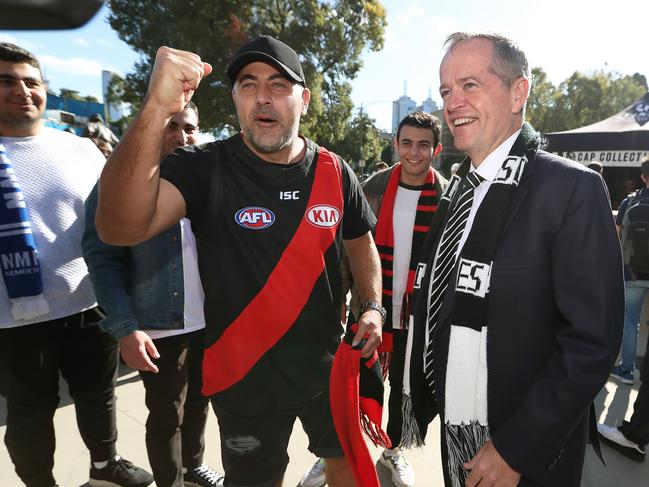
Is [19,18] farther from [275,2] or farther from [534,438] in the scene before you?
[275,2]

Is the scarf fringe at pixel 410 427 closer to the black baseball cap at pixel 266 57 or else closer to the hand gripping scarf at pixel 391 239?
the hand gripping scarf at pixel 391 239

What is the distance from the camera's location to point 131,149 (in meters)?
1.17

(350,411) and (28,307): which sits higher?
(28,307)

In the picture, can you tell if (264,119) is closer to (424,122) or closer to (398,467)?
(424,122)

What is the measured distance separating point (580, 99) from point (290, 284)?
3936cm

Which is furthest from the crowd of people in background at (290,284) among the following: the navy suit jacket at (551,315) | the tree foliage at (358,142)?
the tree foliage at (358,142)

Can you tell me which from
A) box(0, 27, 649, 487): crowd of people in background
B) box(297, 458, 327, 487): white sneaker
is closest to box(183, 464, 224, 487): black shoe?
box(0, 27, 649, 487): crowd of people in background

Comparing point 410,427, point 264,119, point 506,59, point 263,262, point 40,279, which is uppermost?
point 506,59

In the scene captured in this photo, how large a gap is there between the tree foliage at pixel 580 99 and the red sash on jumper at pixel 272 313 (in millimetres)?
36731

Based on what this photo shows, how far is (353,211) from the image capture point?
6.52ft

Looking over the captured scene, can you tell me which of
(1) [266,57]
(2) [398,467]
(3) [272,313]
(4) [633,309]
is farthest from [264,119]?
(4) [633,309]

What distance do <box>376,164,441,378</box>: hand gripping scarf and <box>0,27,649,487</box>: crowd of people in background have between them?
16 millimetres

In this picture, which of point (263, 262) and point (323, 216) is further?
point (323, 216)

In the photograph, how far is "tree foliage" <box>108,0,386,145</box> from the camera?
53.1 feet
